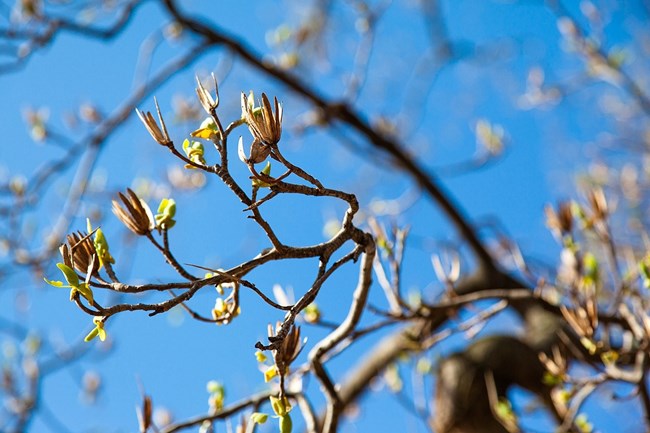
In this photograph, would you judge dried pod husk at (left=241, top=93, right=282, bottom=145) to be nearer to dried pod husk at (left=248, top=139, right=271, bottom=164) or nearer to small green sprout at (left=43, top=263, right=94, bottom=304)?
dried pod husk at (left=248, top=139, right=271, bottom=164)

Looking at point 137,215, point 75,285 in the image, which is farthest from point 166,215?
point 75,285

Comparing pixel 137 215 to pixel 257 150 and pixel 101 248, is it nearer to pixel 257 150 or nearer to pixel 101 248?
pixel 101 248

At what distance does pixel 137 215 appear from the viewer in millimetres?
827

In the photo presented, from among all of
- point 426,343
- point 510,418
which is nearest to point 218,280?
point 426,343

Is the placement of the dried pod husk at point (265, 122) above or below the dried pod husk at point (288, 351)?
above

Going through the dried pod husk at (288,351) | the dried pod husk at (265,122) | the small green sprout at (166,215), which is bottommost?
the dried pod husk at (288,351)

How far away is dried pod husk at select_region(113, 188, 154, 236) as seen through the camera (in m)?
0.82

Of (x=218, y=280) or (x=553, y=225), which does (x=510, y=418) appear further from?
(x=218, y=280)

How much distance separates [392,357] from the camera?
2.57m

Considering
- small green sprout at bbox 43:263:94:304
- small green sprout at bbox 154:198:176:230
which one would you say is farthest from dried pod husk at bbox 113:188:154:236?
small green sprout at bbox 43:263:94:304

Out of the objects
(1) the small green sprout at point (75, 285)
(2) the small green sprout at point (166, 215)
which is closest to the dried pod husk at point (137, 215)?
(2) the small green sprout at point (166, 215)

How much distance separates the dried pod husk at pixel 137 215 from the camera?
824 mm

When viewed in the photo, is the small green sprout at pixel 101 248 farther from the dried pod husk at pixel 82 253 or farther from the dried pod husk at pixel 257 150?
the dried pod husk at pixel 257 150

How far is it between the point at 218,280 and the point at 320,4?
3760 millimetres
